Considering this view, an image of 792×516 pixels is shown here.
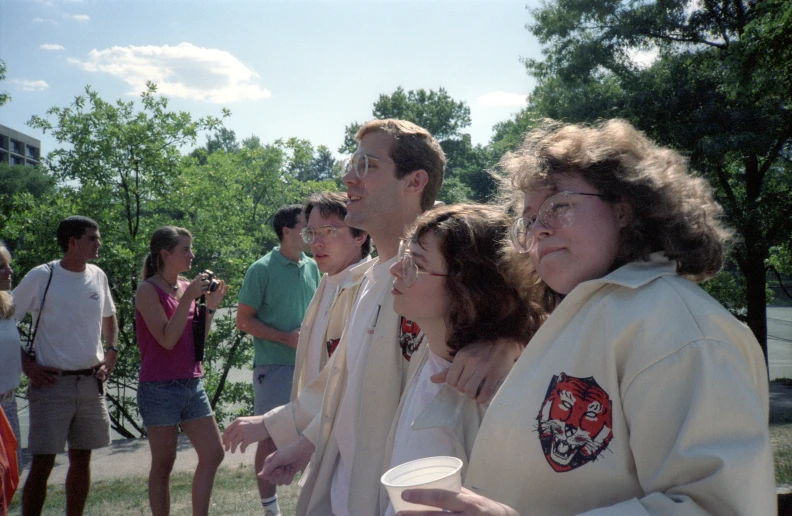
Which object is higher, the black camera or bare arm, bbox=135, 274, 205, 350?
the black camera

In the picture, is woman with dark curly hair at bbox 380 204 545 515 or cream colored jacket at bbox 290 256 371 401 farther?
cream colored jacket at bbox 290 256 371 401

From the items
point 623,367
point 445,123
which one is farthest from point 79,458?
point 445,123

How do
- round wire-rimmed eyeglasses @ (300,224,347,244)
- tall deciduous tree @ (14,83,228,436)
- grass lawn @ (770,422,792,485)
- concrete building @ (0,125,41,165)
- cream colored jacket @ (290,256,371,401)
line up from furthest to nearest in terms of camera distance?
concrete building @ (0,125,41,165) → tall deciduous tree @ (14,83,228,436) → grass lawn @ (770,422,792,485) → round wire-rimmed eyeglasses @ (300,224,347,244) → cream colored jacket @ (290,256,371,401)

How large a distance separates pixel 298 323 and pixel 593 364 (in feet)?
13.8

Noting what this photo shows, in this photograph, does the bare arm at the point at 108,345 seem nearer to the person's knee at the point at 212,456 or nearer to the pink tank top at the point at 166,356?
the pink tank top at the point at 166,356

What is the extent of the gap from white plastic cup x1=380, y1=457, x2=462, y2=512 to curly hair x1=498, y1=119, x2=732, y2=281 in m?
0.60

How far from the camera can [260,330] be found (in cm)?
516

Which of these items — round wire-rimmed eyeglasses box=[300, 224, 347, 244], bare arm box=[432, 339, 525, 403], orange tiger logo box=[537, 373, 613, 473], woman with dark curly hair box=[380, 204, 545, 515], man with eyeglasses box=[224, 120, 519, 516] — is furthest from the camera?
round wire-rimmed eyeglasses box=[300, 224, 347, 244]

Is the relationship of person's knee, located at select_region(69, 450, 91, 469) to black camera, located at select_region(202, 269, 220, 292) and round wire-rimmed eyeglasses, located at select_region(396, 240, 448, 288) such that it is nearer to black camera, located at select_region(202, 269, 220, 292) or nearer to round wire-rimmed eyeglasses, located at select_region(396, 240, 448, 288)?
black camera, located at select_region(202, 269, 220, 292)

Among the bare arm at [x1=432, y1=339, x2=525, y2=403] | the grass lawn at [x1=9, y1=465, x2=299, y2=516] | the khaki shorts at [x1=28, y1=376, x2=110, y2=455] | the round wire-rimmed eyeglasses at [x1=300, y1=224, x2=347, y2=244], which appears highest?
the round wire-rimmed eyeglasses at [x1=300, y1=224, x2=347, y2=244]

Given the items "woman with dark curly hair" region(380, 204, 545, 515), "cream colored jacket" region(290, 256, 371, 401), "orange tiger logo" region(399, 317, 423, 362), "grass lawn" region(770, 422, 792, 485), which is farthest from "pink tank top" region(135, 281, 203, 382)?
"grass lawn" region(770, 422, 792, 485)

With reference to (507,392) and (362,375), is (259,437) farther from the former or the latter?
(507,392)

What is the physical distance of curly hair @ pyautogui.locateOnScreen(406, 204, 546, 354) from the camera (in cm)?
211

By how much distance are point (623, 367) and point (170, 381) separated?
4.03 metres
